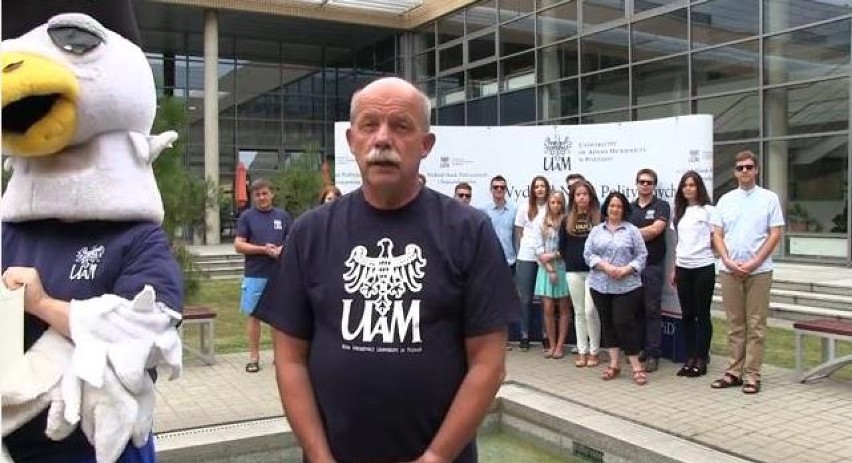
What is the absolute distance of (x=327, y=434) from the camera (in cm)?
229

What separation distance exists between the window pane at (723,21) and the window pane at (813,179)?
2.36 m

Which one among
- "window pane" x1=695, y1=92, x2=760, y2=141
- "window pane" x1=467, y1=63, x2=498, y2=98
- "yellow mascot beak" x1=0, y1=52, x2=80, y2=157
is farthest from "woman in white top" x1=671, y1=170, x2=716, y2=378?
"window pane" x1=467, y1=63, x2=498, y2=98

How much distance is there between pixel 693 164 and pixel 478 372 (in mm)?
5999

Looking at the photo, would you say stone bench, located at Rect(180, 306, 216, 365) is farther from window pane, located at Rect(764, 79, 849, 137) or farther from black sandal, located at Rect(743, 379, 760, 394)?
window pane, located at Rect(764, 79, 849, 137)

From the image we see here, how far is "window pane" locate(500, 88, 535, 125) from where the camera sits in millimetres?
20625

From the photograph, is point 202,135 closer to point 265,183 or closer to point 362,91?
point 265,183

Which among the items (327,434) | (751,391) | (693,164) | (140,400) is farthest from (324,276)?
(693,164)

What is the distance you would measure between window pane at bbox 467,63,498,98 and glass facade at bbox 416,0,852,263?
0.13 ft

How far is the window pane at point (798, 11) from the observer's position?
46.4ft

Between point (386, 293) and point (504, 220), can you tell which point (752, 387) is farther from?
point (386, 293)

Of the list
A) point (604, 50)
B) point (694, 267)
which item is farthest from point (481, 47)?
point (694, 267)

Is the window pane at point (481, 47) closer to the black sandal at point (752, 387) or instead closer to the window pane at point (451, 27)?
the window pane at point (451, 27)

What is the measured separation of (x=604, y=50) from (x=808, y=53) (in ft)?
16.5

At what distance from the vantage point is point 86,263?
2.36 m
